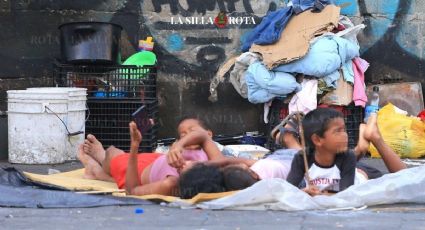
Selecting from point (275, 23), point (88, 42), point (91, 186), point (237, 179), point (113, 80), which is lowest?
point (91, 186)

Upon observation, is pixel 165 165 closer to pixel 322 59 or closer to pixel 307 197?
pixel 307 197

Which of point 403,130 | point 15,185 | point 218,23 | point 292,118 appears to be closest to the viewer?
point 15,185

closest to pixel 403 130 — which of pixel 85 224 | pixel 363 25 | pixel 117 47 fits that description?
pixel 363 25

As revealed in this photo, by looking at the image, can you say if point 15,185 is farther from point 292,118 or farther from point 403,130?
point 403,130

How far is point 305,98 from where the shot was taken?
27.0 feet

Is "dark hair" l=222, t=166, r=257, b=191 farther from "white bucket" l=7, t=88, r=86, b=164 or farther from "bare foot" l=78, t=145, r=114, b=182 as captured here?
"white bucket" l=7, t=88, r=86, b=164

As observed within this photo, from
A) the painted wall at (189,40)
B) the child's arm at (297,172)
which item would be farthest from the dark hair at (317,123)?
the painted wall at (189,40)

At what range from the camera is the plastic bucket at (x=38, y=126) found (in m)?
7.91

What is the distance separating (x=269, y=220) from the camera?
4.92 meters

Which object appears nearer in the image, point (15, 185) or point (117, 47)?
point (15, 185)

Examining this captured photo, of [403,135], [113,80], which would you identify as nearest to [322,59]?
[403,135]

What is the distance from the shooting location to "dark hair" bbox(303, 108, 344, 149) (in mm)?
5367

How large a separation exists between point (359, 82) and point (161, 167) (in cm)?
340

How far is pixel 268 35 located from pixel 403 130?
5.36 feet
